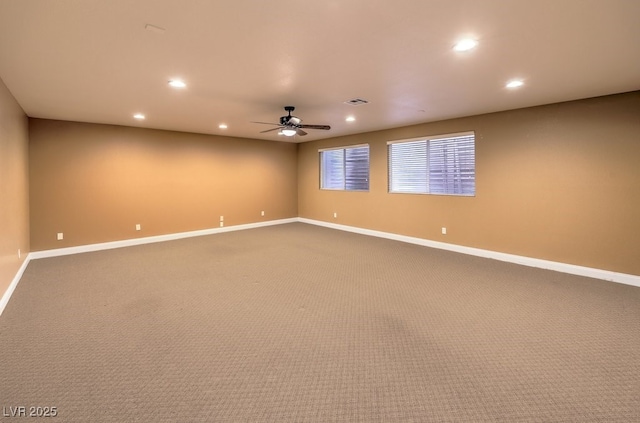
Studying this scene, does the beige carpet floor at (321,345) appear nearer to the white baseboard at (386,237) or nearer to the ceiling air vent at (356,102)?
the white baseboard at (386,237)

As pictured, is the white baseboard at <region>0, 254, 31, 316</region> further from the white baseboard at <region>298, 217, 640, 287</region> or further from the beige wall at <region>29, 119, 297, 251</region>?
the white baseboard at <region>298, 217, 640, 287</region>

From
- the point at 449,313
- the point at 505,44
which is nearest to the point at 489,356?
the point at 449,313

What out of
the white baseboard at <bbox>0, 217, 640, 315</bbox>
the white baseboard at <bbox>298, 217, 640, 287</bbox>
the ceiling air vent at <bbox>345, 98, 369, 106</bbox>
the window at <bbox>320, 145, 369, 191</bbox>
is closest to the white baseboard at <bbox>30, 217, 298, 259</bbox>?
the white baseboard at <bbox>0, 217, 640, 315</bbox>

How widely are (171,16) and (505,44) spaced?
2.57 metres

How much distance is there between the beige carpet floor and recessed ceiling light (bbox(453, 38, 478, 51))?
96.6 inches

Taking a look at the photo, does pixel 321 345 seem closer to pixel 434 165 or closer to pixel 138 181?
pixel 434 165

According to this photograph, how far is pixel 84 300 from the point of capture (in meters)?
3.42

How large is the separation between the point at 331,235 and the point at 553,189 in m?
4.23

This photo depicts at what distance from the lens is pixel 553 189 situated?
4.48 m

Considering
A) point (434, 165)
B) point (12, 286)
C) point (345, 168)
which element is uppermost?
point (345, 168)

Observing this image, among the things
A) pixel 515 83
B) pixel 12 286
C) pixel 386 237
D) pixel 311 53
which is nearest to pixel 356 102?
pixel 311 53

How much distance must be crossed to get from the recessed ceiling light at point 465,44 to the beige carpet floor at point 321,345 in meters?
2.45

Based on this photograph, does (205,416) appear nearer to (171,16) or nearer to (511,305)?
(171,16)

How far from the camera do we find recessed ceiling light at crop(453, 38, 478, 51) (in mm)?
2436
